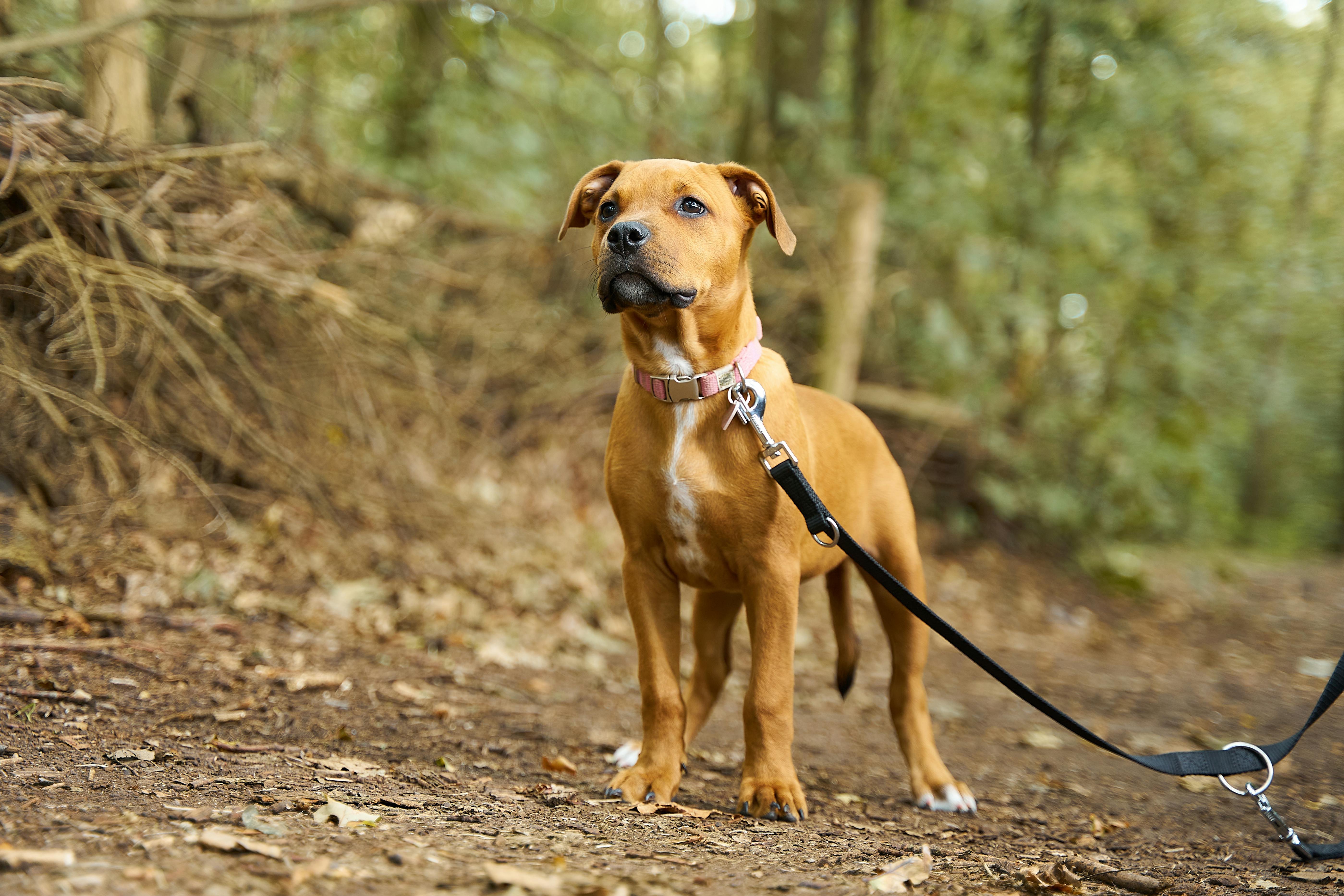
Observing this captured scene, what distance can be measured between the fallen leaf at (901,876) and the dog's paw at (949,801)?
1075 mm

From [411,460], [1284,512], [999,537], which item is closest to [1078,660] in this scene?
[999,537]

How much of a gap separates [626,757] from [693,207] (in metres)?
2.12

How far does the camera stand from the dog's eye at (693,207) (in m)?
3.20

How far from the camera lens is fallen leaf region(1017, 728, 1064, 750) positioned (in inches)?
189

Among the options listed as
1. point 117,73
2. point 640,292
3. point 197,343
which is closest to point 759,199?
point 640,292

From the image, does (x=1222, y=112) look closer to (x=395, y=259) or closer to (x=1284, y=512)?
(x=395, y=259)

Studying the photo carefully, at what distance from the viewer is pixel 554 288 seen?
29.3 feet

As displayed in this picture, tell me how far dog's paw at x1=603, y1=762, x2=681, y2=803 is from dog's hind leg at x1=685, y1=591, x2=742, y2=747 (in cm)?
78

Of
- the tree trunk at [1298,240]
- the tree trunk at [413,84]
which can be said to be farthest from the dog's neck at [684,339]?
the tree trunk at [1298,240]

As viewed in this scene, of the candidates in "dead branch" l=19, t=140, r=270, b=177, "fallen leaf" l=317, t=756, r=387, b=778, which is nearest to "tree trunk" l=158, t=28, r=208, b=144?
"dead branch" l=19, t=140, r=270, b=177

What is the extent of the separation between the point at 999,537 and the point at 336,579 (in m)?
6.83

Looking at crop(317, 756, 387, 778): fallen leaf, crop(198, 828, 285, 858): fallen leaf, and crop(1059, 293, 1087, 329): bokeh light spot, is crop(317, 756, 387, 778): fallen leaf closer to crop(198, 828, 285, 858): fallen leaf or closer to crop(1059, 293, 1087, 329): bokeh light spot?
crop(198, 828, 285, 858): fallen leaf

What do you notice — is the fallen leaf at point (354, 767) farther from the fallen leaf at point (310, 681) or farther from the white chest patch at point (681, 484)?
the white chest patch at point (681, 484)

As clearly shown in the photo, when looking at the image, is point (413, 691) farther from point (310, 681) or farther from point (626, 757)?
point (626, 757)
